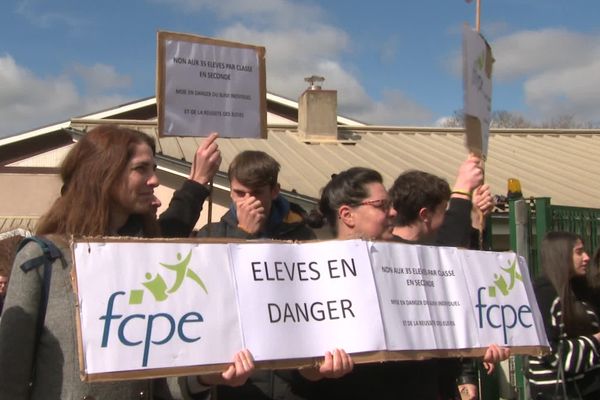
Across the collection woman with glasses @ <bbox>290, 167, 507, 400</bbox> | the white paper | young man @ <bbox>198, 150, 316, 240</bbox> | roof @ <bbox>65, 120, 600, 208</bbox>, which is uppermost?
roof @ <bbox>65, 120, 600, 208</bbox>

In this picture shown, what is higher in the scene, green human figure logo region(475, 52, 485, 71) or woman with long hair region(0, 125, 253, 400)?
green human figure logo region(475, 52, 485, 71)

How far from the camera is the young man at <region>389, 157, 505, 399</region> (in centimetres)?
363

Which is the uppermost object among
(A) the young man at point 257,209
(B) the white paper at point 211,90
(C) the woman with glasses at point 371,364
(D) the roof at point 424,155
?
(D) the roof at point 424,155

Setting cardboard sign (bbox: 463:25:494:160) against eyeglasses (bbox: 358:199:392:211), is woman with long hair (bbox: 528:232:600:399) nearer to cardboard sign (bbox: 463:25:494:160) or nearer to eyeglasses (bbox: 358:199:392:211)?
cardboard sign (bbox: 463:25:494:160)

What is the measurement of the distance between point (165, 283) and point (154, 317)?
12cm

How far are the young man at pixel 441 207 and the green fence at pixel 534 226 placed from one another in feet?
7.10

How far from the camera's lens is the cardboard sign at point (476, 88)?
358cm

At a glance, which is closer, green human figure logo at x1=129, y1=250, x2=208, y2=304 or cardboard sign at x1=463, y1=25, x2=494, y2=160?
green human figure logo at x1=129, y1=250, x2=208, y2=304

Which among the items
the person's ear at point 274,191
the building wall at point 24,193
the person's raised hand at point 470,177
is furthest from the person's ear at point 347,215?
the building wall at point 24,193

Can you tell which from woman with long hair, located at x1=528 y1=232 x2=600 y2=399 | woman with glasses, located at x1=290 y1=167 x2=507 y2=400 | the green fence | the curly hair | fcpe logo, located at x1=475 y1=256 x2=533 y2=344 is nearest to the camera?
the curly hair

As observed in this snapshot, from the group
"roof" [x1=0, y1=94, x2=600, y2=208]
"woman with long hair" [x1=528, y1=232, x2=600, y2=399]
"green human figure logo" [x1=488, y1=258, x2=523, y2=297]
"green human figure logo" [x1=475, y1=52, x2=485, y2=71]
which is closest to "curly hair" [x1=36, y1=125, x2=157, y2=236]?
"green human figure logo" [x1=488, y1=258, x2=523, y2=297]

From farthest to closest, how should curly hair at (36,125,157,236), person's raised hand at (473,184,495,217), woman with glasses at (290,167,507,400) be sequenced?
person's raised hand at (473,184,495,217)
woman with glasses at (290,167,507,400)
curly hair at (36,125,157,236)

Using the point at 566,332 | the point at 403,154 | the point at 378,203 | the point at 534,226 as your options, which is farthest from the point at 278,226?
the point at 403,154

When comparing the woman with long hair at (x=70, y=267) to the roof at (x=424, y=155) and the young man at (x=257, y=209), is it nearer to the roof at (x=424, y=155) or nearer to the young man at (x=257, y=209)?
the young man at (x=257, y=209)
